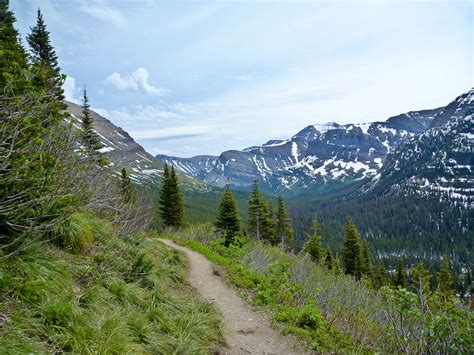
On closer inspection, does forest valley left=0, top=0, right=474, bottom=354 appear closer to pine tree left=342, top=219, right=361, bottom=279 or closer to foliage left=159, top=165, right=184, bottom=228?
foliage left=159, top=165, right=184, bottom=228

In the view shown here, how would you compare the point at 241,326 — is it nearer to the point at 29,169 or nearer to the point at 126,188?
the point at 29,169

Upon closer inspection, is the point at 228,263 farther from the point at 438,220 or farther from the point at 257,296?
the point at 438,220

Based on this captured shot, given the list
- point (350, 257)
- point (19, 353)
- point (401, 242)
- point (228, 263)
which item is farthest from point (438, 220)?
point (19, 353)

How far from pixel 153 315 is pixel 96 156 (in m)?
3.45

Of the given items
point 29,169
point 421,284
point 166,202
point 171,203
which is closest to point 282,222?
point 171,203

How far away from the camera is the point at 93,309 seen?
4973mm

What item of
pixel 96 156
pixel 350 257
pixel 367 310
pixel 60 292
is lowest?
pixel 350 257

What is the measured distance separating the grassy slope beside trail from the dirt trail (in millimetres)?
703

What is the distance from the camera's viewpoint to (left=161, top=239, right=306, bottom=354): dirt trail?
23.4 feet

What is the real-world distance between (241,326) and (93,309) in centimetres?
466

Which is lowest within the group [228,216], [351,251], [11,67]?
[351,251]

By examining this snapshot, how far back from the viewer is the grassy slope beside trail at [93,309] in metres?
3.80

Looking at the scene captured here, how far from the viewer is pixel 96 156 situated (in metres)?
6.47

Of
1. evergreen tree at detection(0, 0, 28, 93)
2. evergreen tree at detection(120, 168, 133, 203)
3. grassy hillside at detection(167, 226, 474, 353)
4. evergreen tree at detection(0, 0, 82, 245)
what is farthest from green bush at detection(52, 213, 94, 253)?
grassy hillside at detection(167, 226, 474, 353)
